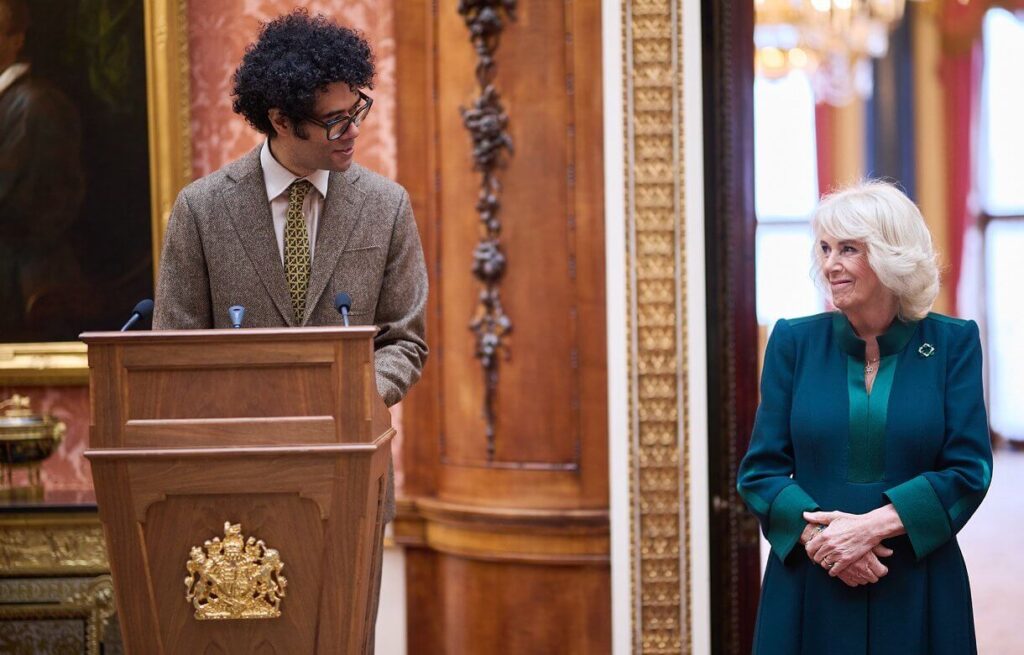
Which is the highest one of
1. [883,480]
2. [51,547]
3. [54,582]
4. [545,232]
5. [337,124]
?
[337,124]

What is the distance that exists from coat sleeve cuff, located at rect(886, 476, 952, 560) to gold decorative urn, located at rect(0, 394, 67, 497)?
278cm

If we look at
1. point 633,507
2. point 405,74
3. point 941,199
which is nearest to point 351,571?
point 633,507

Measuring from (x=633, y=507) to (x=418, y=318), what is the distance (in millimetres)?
1750

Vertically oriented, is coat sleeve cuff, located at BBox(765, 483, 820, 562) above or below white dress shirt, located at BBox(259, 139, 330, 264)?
below

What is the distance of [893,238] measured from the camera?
267 cm

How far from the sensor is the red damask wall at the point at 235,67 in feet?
14.5

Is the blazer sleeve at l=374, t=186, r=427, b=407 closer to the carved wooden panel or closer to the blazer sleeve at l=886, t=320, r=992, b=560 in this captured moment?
the blazer sleeve at l=886, t=320, r=992, b=560

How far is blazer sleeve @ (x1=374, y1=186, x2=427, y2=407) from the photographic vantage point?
8.44ft

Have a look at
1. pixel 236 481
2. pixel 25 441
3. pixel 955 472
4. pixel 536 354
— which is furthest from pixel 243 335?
pixel 25 441

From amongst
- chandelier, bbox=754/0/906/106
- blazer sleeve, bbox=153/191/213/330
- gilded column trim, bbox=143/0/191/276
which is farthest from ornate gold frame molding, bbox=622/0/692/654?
chandelier, bbox=754/0/906/106

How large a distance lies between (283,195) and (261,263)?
0.53 feet

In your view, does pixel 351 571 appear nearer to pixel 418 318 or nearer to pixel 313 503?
pixel 313 503

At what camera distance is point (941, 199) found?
39.3 feet

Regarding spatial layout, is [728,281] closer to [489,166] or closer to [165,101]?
[489,166]
